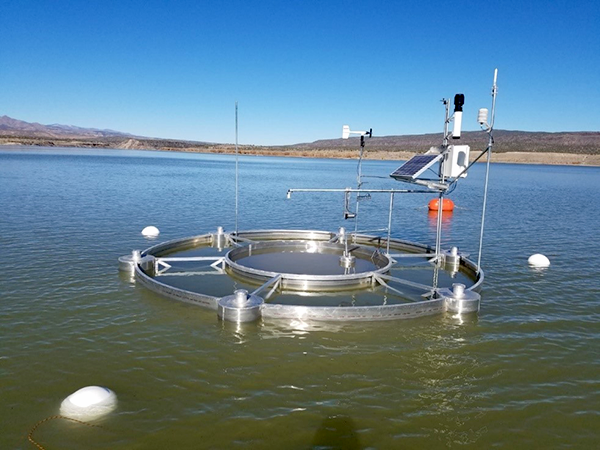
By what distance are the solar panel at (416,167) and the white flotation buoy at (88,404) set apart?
969 cm

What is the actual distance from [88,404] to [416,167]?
10586 mm

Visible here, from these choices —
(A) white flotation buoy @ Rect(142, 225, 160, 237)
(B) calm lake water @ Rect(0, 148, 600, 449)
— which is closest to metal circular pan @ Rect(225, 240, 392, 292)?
(B) calm lake water @ Rect(0, 148, 600, 449)

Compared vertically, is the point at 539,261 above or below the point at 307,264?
above

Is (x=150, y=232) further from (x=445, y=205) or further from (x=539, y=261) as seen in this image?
(x=445, y=205)

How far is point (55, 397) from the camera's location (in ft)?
21.7

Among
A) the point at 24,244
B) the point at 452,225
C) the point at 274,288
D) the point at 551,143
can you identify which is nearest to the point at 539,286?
the point at 274,288

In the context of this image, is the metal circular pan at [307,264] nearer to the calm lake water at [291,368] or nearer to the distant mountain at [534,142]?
the calm lake water at [291,368]

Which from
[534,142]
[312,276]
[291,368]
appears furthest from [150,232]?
[534,142]

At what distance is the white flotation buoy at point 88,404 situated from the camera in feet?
20.3

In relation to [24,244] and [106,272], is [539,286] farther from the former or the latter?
[24,244]

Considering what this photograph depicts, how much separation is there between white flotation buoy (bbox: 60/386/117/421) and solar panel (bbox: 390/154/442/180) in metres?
9.69

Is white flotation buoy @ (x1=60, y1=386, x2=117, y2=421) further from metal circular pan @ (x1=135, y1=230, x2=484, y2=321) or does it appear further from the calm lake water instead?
metal circular pan @ (x1=135, y1=230, x2=484, y2=321)

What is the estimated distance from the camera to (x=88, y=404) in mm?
6301

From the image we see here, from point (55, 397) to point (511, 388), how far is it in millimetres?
7360
